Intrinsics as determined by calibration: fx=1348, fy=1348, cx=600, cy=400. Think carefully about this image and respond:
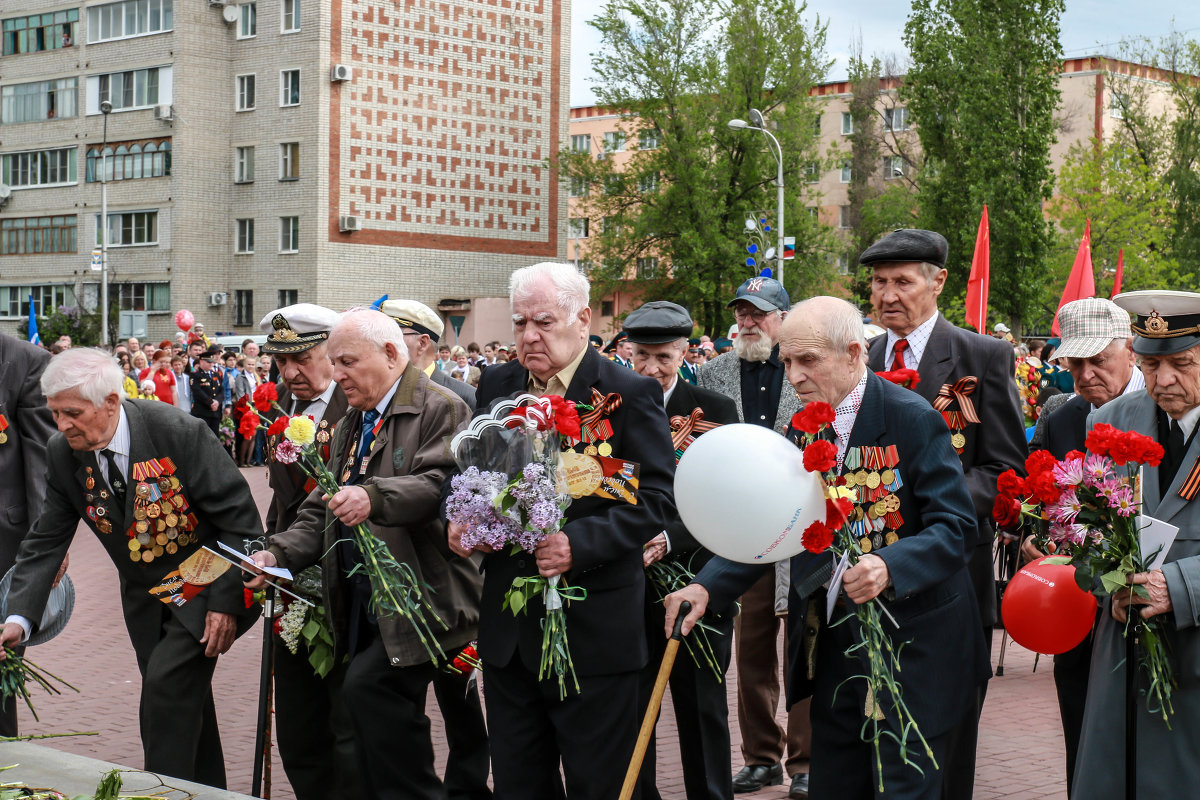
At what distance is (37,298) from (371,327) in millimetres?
53611

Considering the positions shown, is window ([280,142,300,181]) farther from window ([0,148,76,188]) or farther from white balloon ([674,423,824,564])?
white balloon ([674,423,824,564])

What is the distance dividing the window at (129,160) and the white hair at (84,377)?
46788 millimetres

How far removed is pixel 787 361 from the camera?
3.97 metres

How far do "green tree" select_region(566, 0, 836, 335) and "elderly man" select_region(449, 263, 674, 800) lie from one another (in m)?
39.8

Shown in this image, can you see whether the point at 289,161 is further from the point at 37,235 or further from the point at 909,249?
the point at 909,249

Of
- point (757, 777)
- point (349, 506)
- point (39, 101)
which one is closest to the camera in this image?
point (349, 506)

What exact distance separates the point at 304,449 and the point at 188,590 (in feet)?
2.79

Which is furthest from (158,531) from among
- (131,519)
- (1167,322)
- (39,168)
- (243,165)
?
(39,168)

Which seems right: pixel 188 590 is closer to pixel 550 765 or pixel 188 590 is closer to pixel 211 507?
pixel 211 507

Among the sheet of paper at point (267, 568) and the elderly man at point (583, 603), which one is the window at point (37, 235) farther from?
the elderly man at point (583, 603)

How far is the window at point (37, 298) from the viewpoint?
52.9m

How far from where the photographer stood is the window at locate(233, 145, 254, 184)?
48781mm

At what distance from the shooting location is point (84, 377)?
16.6 ft

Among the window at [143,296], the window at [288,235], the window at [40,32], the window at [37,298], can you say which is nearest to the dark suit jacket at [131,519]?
the window at [288,235]
